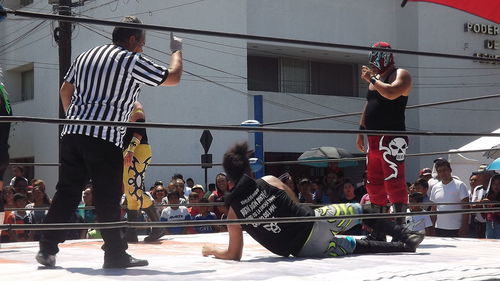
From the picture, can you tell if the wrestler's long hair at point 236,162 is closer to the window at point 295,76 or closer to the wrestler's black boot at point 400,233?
the wrestler's black boot at point 400,233

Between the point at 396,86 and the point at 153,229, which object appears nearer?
the point at 396,86

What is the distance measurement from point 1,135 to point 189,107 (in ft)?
43.2

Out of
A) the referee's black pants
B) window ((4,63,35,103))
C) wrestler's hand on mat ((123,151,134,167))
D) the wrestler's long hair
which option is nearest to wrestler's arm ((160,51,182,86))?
the referee's black pants

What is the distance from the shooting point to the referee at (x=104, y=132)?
152 inches

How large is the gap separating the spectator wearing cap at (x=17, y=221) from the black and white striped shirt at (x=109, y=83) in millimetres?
3764

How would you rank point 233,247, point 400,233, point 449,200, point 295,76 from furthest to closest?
point 295,76, point 449,200, point 400,233, point 233,247

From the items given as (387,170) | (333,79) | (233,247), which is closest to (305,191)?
(387,170)

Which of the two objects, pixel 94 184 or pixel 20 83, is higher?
pixel 20 83

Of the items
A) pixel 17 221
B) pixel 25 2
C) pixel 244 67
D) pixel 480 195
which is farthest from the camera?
pixel 25 2

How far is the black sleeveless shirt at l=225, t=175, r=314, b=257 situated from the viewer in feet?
14.7

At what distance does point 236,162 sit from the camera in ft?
15.0

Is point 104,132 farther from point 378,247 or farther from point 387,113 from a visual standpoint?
point 387,113

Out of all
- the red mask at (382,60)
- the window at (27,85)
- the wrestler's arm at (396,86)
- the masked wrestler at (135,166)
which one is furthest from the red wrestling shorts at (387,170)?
the window at (27,85)

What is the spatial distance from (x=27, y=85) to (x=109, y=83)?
19307 mm
